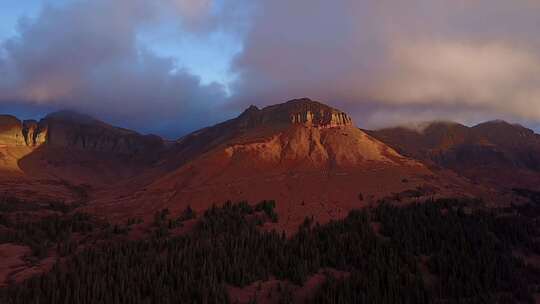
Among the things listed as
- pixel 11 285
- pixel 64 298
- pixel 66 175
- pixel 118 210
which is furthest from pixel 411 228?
pixel 66 175

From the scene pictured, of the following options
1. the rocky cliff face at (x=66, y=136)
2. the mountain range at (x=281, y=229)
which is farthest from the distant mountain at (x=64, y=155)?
the mountain range at (x=281, y=229)

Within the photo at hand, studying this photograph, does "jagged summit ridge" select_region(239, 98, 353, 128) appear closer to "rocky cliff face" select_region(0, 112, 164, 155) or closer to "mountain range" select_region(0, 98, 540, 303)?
"mountain range" select_region(0, 98, 540, 303)

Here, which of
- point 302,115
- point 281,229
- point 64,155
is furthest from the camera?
point 64,155

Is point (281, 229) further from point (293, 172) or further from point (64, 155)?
point (64, 155)

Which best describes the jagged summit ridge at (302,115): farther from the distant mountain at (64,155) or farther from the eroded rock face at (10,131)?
the eroded rock face at (10,131)

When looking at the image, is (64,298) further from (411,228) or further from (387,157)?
(387,157)

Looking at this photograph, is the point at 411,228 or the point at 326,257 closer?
the point at 326,257

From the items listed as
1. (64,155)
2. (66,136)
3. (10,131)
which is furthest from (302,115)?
(10,131)
